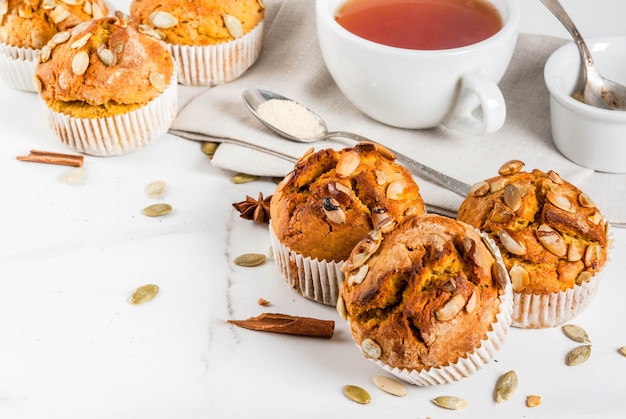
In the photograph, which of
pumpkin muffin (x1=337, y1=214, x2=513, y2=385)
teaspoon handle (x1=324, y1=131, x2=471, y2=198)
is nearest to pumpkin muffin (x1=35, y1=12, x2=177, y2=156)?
teaspoon handle (x1=324, y1=131, x2=471, y2=198)

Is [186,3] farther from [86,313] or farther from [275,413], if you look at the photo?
[275,413]

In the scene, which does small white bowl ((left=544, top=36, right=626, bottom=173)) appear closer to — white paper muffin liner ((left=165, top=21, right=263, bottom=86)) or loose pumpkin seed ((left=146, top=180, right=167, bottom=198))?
white paper muffin liner ((left=165, top=21, right=263, bottom=86))

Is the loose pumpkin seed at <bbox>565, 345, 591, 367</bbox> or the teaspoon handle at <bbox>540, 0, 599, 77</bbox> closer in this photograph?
the loose pumpkin seed at <bbox>565, 345, 591, 367</bbox>

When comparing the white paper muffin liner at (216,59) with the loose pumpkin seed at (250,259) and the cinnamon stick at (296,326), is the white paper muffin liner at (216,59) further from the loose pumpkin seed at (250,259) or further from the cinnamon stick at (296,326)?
the cinnamon stick at (296,326)

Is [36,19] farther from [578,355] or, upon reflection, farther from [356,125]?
[578,355]

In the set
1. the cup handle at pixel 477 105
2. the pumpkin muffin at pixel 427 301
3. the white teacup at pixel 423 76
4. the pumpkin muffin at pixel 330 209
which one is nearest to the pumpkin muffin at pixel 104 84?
the white teacup at pixel 423 76

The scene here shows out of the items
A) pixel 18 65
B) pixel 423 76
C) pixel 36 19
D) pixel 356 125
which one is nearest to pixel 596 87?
pixel 423 76
